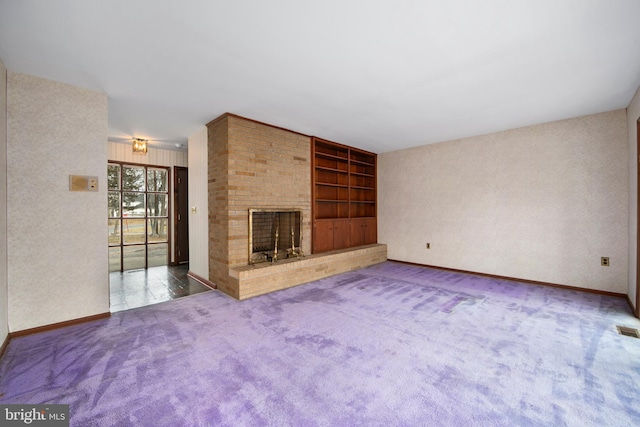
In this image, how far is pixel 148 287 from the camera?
4246mm

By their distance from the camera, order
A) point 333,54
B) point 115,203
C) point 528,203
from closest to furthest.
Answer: point 333,54 < point 528,203 < point 115,203

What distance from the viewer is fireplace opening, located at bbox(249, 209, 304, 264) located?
173 inches

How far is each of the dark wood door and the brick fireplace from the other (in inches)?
89.3

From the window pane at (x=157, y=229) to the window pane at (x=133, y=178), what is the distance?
765 millimetres

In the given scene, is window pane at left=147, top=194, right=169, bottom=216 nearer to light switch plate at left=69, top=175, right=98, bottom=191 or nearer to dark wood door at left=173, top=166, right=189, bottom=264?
dark wood door at left=173, top=166, right=189, bottom=264

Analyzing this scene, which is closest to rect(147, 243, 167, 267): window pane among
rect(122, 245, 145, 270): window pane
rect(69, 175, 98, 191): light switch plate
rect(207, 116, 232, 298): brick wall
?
rect(122, 245, 145, 270): window pane

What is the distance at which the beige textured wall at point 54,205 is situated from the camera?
261 centimetres

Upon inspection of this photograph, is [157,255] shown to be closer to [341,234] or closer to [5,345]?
[5,345]

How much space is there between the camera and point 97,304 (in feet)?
9.92

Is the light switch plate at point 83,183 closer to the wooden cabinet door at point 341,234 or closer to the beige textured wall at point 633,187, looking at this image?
the wooden cabinet door at point 341,234

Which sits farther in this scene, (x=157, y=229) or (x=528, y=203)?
(x=157, y=229)

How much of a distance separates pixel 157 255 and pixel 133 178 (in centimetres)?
193

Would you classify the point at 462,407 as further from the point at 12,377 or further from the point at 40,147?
the point at 40,147

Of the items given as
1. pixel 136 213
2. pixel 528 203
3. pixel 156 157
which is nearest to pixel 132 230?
pixel 136 213
